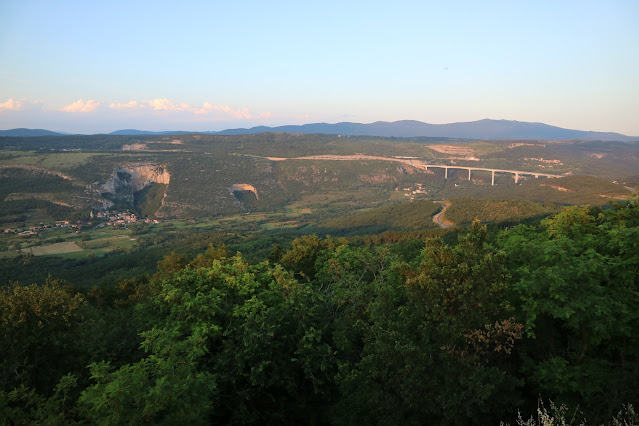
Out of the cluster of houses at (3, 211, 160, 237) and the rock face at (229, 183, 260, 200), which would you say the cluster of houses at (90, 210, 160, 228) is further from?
the rock face at (229, 183, 260, 200)

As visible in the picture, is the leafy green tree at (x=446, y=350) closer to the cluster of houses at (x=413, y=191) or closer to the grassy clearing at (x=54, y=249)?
the grassy clearing at (x=54, y=249)

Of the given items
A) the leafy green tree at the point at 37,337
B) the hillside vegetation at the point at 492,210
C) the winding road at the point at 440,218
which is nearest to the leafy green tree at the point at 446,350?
the leafy green tree at the point at 37,337

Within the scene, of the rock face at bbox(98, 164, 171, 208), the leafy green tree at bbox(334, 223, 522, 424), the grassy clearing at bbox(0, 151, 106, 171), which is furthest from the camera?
the rock face at bbox(98, 164, 171, 208)

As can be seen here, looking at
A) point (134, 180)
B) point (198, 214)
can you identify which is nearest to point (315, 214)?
point (198, 214)

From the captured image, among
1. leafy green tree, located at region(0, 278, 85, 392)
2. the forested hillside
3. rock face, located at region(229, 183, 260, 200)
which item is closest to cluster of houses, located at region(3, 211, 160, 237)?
rock face, located at region(229, 183, 260, 200)

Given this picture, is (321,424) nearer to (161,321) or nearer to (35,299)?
(161,321)

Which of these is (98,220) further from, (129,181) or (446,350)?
(446,350)

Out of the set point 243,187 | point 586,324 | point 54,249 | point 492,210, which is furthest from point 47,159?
point 586,324
